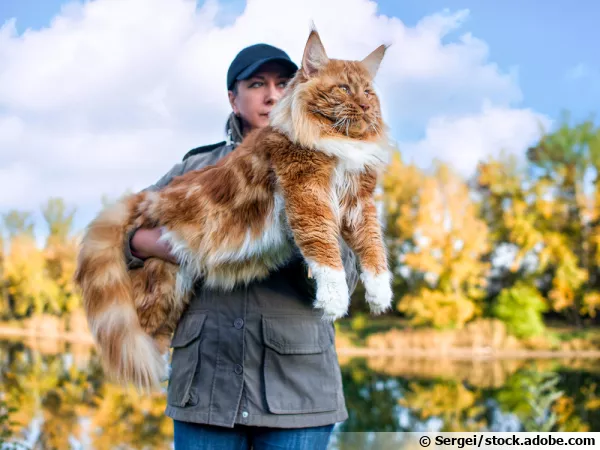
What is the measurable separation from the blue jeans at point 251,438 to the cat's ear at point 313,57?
1201 millimetres

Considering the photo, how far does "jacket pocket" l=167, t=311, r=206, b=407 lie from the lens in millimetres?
1862

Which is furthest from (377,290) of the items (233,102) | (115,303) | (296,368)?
(233,102)

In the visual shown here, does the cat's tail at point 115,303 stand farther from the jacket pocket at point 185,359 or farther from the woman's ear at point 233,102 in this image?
the woman's ear at point 233,102

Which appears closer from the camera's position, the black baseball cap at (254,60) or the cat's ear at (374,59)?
the cat's ear at (374,59)

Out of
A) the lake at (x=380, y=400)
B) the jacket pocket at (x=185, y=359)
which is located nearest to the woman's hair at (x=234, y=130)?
the jacket pocket at (x=185, y=359)

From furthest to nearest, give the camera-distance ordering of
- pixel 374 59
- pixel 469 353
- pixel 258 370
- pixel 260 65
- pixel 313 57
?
pixel 469 353 → pixel 260 65 → pixel 374 59 → pixel 313 57 → pixel 258 370

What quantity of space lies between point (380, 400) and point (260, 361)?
10054 millimetres

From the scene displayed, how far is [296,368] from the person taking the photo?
1848mm

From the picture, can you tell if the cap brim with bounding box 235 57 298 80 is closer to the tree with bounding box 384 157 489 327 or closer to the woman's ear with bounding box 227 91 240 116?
the woman's ear with bounding box 227 91 240 116

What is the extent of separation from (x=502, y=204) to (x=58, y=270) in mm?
14729

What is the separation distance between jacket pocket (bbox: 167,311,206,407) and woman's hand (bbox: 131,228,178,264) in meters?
0.24

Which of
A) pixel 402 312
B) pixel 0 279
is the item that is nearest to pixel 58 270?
pixel 0 279

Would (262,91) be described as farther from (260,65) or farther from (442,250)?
(442,250)

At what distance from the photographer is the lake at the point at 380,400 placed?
8.48 m
